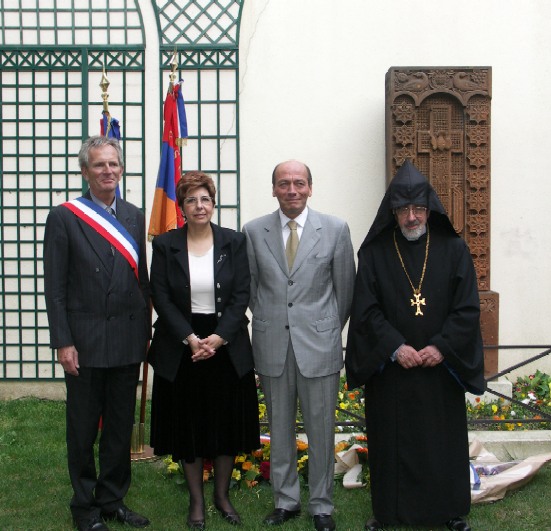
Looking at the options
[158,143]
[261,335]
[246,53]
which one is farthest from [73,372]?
[246,53]

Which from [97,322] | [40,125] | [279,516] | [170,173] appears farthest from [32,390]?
[279,516]

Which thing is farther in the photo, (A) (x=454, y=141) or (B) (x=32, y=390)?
(B) (x=32, y=390)

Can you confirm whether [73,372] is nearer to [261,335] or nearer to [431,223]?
[261,335]

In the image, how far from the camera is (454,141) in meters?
6.55

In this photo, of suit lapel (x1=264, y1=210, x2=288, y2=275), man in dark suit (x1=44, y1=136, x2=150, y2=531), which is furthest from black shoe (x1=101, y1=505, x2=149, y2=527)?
suit lapel (x1=264, y1=210, x2=288, y2=275)

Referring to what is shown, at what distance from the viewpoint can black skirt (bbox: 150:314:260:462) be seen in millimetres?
3820

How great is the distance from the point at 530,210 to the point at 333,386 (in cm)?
390

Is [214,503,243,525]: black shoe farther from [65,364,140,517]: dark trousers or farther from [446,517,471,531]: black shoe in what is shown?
[446,517,471,531]: black shoe

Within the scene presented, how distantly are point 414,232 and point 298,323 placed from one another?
786 mm

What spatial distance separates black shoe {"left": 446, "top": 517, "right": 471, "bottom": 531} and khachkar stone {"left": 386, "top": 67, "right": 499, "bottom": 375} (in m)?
2.74

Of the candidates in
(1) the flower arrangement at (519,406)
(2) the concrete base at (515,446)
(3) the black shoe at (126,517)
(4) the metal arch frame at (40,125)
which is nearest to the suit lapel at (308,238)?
(3) the black shoe at (126,517)

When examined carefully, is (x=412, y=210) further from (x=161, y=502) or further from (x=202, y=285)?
(x=161, y=502)

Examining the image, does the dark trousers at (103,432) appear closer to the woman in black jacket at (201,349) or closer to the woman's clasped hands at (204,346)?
the woman in black jacket at (201,349)

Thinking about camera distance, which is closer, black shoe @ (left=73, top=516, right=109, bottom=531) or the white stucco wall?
black shoe @ (left=73, top=516, right=109, bottom=531)
